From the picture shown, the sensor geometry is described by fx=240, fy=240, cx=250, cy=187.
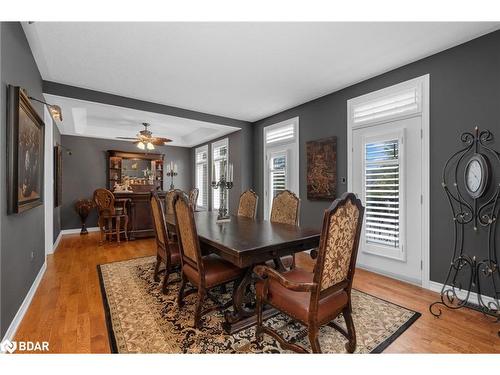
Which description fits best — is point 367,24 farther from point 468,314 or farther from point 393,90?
point 468,314

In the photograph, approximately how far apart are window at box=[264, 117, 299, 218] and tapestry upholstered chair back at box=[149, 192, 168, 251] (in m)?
2.60

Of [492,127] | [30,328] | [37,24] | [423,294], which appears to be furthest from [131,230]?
[492,127]

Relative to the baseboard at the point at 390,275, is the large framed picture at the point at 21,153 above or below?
above

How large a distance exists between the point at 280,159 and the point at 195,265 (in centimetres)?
327

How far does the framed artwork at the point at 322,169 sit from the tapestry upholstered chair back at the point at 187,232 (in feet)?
8.32

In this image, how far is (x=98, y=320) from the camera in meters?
2.09

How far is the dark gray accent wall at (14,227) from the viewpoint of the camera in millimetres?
1788

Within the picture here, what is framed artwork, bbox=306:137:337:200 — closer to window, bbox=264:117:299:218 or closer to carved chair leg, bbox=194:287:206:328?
window, bbox=264:117:299:218

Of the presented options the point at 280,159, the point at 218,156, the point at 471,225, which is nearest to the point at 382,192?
the point at 471,225

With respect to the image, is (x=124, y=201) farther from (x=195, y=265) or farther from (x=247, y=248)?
(x=247, y=248)

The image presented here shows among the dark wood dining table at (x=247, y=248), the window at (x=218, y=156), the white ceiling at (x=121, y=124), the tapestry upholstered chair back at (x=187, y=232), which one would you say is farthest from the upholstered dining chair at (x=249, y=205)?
the window at (x=218, y=156)

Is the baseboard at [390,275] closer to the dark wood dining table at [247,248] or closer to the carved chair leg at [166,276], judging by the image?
the dark wood dining table at [247,248]

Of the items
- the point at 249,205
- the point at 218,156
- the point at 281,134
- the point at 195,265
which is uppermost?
the point at 281,134
